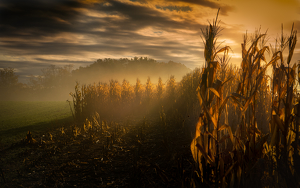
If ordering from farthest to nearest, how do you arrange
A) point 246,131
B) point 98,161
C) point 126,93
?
point 126,93 → point 98,161 → point 246,131

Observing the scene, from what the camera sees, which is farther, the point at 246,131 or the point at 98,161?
the point at 98,161

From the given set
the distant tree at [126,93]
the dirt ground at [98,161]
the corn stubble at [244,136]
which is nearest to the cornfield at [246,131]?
the corn stubble at [244,136]

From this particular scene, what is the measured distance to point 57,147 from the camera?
3963 millimetres

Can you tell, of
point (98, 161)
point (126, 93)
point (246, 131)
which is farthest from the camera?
point (126, 93)

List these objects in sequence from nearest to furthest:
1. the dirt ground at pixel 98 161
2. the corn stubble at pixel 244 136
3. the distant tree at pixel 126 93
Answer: the corn stubble at pixel 244 136 < the dirt ground at pixel 98 161 < the distant tree at pixel 126 93

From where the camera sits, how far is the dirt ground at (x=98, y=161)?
2.50 metres

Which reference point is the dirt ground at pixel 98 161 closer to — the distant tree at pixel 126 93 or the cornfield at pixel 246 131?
the cornfield at pixel 246 131

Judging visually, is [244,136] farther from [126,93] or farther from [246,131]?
[126,93]

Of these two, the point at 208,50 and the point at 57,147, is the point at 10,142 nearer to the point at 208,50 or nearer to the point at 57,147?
the point at 57,147

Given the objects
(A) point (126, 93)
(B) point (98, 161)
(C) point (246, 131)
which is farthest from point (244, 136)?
(A) point (126, 93)

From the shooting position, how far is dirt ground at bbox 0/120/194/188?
2.50 meters

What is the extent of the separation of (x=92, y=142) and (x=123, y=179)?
2062 mm

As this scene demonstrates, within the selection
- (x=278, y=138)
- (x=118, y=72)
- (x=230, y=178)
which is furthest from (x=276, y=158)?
(x=118, y=72)

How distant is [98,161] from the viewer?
10.6 ft
